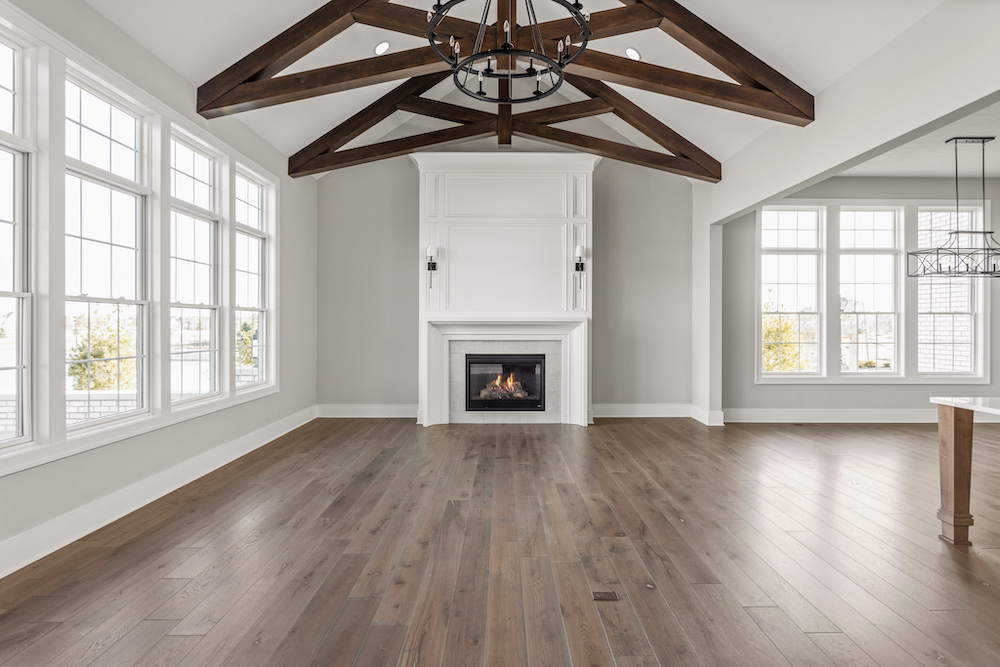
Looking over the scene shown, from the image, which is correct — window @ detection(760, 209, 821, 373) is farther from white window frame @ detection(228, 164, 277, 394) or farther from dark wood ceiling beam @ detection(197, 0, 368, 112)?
white window frame @ detection(228, 164, 277, 394)

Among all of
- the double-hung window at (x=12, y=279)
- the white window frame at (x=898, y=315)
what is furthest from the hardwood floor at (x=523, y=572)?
the white window frame at (x=898, y=315)

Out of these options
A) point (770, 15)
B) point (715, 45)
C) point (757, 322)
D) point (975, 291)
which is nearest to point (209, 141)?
point (715, 45)

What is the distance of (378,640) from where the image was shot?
2.08 meters

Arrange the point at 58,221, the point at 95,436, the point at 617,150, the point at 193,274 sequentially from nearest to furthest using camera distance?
the point at 58,221, the point at 95,436, the point at 193,274, the point at 617,150

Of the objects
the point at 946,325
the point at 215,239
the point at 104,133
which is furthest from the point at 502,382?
the point at 946,325

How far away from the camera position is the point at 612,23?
418 cm

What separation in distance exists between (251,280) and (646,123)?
177 inches

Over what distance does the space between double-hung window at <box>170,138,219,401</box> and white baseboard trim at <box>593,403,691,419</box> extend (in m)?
4.46

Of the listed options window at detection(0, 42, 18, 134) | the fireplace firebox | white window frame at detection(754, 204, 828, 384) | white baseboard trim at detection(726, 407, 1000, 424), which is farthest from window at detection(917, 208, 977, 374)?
window at detection(0, 42, 18, 134)

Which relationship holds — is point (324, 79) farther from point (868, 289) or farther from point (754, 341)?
point (868, 289)

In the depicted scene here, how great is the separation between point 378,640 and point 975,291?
27.3ft

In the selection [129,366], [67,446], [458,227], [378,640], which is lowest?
[378,640]

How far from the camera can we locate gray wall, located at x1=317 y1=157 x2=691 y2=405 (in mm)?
7105

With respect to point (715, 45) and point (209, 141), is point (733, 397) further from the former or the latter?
point (209, 141)
